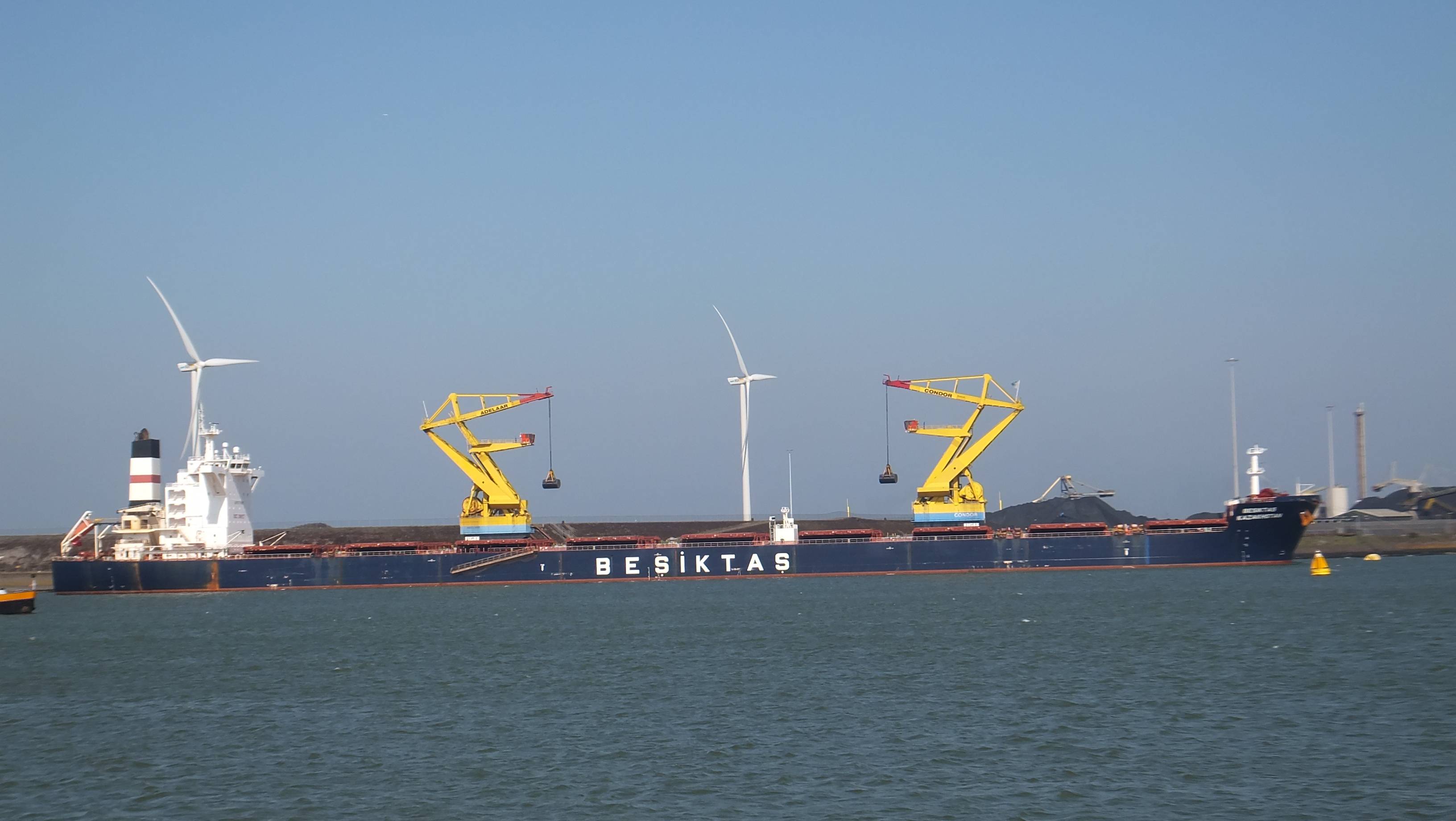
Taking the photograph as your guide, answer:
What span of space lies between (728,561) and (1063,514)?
30.9 m

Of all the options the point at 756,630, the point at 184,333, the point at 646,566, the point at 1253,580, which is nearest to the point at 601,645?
the point at 756,630

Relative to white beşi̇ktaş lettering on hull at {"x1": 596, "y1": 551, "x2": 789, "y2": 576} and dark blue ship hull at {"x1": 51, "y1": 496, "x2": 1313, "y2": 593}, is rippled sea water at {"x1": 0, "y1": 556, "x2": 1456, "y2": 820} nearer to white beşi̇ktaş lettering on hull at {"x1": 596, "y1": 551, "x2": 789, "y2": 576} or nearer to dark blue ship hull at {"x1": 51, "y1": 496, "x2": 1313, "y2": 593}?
dark blue ship hull at {"x1": 51, "y1": 496, "x2": 1313, "y2": 593}

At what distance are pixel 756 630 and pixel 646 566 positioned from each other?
27071 millimetres

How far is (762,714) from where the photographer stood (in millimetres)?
25672

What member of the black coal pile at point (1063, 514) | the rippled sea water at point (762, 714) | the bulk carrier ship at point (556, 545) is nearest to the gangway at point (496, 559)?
the bulk carrier ship at point (556, 545)

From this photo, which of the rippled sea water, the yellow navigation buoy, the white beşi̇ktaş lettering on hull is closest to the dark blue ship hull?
the white beşi̇ktaş lettering on hull

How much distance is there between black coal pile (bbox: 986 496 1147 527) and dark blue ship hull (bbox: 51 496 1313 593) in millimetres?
20063

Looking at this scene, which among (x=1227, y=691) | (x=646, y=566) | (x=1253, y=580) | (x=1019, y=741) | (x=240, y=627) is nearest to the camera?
(x=1019, y=741)

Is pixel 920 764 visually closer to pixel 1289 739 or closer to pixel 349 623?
pixel 1289 739

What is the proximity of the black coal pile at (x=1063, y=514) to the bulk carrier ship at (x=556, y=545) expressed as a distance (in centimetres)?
1914

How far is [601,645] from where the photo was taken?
127 ft

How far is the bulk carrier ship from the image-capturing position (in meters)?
65.4

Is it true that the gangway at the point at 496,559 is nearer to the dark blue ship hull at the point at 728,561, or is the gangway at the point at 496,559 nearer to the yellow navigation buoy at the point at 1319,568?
the dark blue ship hull at the point at 728,561

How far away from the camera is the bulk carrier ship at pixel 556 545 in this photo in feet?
214
